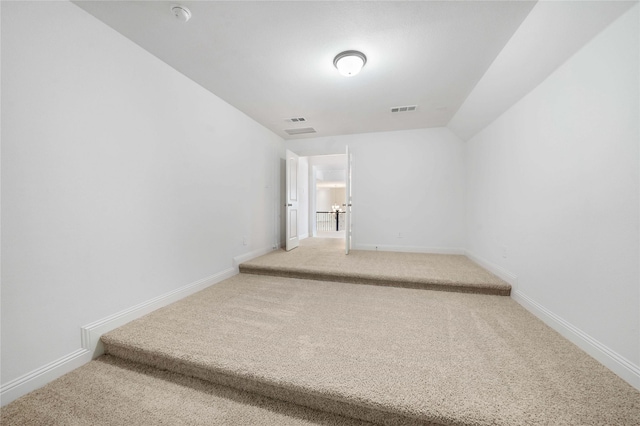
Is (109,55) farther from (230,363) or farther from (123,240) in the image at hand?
(230,363)

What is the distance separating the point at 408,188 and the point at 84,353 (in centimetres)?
477

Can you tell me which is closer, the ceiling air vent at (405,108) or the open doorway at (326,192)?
the ceiling air vent at (405,108)

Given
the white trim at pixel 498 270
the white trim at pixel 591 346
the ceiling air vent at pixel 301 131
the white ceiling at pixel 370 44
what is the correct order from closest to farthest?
the white trim at pixel 591 346, the white ceiling at pixel 370 44, the white trim at pixel 498 270, the ceiling air vent at pixel 301 131

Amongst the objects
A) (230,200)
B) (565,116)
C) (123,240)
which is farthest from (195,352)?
(565,116)

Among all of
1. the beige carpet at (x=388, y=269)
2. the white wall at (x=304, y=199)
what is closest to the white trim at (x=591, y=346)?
the beige carpet at (x=388, y=269)

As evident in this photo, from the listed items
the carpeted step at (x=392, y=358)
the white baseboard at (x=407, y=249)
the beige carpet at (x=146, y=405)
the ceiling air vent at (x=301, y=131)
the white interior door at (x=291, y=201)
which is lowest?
the beige carpet at (x=146, y=405)

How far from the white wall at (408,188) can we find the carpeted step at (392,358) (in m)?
2.08

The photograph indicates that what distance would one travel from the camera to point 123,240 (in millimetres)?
1930

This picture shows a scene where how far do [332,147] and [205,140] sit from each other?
2729mm

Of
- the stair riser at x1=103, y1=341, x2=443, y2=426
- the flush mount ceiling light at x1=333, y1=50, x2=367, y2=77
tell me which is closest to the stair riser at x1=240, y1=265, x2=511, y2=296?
the stair riser at x1=103, y1=341, x2=443, y2=426

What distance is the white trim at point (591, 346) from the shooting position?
4.20ft

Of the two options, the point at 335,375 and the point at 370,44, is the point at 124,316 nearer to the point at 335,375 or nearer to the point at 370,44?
the point at 335,375

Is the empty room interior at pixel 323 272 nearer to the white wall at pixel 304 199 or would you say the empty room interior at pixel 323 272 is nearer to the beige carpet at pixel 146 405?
the beige carpet at pixel 146 405

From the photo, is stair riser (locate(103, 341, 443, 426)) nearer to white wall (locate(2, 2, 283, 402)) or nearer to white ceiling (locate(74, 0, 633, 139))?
white wall (locate(2, 2, 283, 402))
